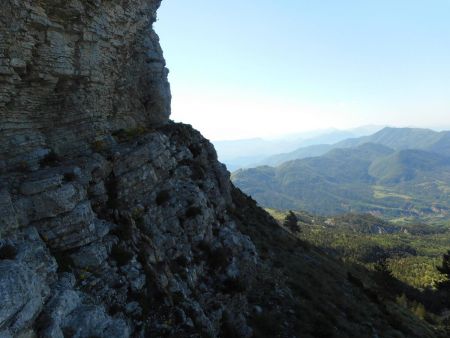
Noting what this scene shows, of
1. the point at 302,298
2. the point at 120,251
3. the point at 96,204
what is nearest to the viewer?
the point at 120,251

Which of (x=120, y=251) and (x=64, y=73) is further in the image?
(x=64, y=73)

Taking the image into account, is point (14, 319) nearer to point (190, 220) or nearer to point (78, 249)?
point (78, 249)

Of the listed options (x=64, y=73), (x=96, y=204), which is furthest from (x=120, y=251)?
(x=64, y=73)

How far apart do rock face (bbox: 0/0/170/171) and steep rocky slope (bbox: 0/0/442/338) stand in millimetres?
69

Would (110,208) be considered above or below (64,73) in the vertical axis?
below

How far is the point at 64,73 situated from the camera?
19.6 metres

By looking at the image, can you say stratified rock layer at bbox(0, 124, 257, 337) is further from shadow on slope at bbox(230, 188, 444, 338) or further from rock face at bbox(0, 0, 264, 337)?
Answer: shadow on slope at bbox(230, 188, 444, 338)

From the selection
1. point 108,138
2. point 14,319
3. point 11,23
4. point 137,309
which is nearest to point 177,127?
point 108,138

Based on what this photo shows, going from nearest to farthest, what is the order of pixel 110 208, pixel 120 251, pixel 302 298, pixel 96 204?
pixel 120 251 → pixel 96 204 → pixel 110 208 → pixel 302 298

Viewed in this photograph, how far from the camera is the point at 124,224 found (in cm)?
1942

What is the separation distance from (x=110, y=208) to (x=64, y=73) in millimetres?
7981

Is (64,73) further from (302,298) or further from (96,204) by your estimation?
(302,298)

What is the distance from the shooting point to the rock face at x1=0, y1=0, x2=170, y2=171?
54.5ft

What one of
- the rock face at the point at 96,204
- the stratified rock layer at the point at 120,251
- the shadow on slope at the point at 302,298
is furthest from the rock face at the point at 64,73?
the shadow on slope at the point at 302,298
